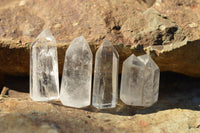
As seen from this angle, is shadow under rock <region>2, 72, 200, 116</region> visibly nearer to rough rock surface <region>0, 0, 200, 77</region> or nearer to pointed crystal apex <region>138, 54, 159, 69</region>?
rough rock surface <region>0, 0, 200, 77</region>

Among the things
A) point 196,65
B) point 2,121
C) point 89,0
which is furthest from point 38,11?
point 196,65

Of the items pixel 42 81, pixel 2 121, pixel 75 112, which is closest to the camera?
pixel 2 121

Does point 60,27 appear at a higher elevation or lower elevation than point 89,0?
lower

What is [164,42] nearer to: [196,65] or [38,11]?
[196,65]

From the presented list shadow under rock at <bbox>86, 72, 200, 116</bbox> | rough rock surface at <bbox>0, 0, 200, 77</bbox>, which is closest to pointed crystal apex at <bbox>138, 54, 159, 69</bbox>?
rough rock surface at <bbox>0, 0, 200, 77</bbox>

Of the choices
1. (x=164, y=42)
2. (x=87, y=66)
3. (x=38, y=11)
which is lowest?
(x=87, y=66)

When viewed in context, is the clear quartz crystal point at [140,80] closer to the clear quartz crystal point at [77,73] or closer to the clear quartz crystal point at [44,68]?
the clear quartz crystal point at [77,73]

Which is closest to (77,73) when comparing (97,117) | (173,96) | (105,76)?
(105,76)

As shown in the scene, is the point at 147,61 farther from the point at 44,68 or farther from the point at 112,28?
the point at 44,68
